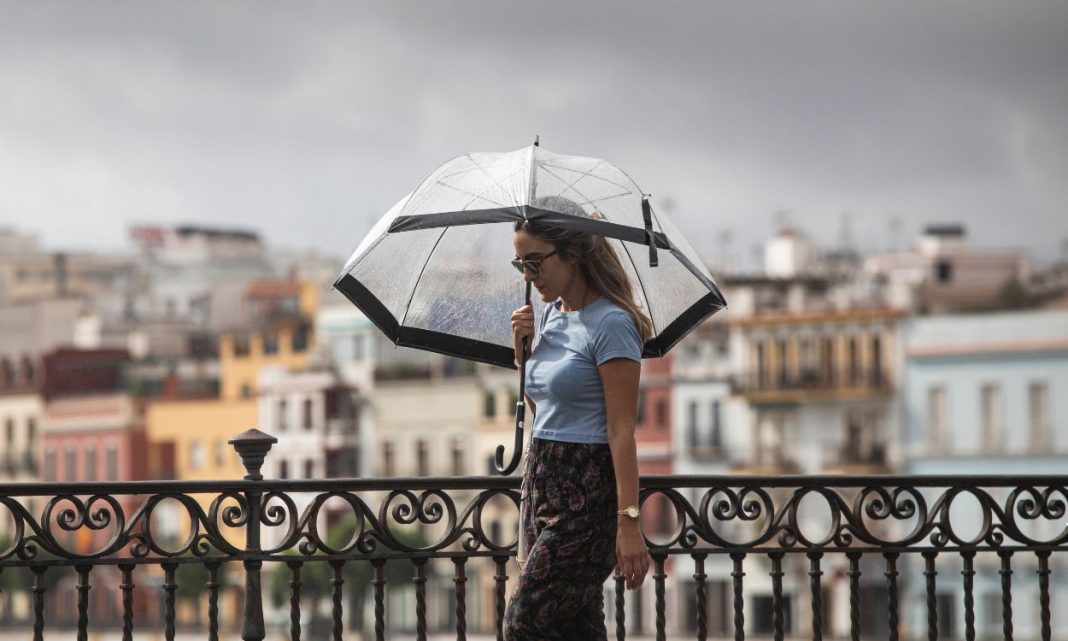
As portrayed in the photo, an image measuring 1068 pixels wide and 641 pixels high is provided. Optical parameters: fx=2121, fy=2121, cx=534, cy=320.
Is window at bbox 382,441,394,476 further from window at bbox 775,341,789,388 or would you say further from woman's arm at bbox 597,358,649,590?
woman's arm at bbox 597,358,649,590

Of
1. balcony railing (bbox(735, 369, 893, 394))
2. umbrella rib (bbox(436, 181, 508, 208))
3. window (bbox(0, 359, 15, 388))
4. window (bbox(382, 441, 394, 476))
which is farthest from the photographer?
window (bbox(0, 359, 15, 388))

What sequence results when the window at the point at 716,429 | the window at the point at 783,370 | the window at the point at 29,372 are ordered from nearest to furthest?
the window at the point at 716,429 → the window at the point at 783,370 → the window at the point at 29,372

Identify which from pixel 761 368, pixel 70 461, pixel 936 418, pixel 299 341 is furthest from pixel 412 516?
pixel 70 461

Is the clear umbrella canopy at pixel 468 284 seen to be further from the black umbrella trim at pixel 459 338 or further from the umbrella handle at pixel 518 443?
the umbrella handle at pixel 518 443

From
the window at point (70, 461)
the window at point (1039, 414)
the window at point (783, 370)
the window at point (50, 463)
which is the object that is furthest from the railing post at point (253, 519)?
the window at point (50, 463)

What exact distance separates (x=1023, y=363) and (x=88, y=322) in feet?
108

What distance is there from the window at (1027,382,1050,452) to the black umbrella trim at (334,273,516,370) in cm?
4713

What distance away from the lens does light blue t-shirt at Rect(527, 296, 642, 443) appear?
14.9ft

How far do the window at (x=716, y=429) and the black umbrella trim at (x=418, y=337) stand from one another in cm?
5016

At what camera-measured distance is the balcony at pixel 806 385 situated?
177ft

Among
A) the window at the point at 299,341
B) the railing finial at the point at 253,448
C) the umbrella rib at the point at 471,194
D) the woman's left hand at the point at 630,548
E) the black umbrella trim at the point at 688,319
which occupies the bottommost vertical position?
the woman's left hand at the point at 630,548

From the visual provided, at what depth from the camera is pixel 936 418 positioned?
5284 cm

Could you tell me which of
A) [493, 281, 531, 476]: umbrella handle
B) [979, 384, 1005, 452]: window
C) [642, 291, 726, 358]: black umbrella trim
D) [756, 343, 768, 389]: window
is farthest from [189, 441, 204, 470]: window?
[493, 281, 531, 476]: umbrella handle

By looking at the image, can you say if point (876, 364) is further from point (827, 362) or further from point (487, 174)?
point (487, 174)
